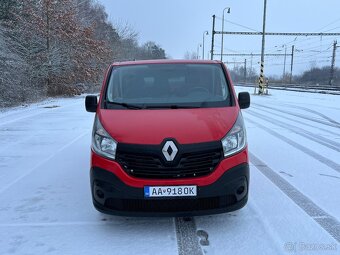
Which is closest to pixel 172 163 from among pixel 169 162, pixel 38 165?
pixel 169 162

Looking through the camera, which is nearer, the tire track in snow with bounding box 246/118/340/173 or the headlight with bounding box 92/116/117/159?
the headlight with bounding box 92/116/117/159

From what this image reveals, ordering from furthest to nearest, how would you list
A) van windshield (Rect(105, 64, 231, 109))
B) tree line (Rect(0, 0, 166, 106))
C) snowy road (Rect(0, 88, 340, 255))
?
1. tree line (Rect(0, 0, 166, 106))
2. van windshield (Rect(105, 64, 231, 109))
3. snowy road (Rect(0, 88, 340, 255))

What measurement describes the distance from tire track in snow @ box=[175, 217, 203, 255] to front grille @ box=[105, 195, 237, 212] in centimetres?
30

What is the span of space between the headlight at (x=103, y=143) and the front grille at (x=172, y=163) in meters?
0.12

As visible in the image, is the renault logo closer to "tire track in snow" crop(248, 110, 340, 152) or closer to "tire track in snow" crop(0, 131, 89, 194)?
"tire track in snow" crop(0, 131, 89, 194)

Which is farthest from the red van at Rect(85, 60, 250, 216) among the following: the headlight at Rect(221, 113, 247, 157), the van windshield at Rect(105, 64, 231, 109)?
the van windshield at Rect(105, 64, 231, 109)

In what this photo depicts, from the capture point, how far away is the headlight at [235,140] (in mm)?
4023

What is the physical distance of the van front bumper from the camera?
3.90 m

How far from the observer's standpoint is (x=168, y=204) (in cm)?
393

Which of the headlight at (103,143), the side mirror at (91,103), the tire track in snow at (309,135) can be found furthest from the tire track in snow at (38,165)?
the tire track in snow at (309,135)

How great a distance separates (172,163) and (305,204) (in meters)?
2.06

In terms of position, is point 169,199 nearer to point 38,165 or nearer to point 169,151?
point 169,151

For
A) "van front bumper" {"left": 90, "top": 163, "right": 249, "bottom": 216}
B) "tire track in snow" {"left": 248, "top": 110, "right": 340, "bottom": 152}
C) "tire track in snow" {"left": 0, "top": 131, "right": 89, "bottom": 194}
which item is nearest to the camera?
"van front bumper" {"left": 90, "top": 163, "right": 249, "bottom": 216}

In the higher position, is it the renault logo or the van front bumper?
the renault logo
